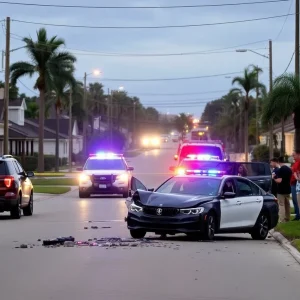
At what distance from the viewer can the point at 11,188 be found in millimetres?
24484

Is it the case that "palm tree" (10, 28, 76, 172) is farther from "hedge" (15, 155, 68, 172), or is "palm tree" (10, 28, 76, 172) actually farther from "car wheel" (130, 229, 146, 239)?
"car wheel" (130, 229, 146, 239)

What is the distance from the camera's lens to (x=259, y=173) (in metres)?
29.8

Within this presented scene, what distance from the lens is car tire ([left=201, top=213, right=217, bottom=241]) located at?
17719 millimetres

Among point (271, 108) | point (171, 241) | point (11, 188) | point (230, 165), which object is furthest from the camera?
point (271, 108)

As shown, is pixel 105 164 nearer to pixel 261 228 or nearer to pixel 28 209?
pixel 28 209

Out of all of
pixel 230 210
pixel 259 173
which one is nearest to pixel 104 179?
Result: pixel 259 173

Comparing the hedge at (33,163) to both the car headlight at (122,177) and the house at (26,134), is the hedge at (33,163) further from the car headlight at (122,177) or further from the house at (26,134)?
the car headlight at (122,177)

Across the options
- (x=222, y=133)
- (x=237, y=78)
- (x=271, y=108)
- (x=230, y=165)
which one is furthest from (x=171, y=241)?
(x=222, y=133)

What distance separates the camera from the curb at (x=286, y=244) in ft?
51.9

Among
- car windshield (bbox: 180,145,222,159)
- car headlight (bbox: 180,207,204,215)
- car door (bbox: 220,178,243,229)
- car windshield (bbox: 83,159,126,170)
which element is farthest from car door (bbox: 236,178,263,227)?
car windshield (bbox: 180,145,222,159)

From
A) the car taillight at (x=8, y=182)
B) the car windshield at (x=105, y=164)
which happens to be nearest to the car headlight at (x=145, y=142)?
the car windshield at (x=105, y=164)

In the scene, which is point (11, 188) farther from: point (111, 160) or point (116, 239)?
point (111, 160)

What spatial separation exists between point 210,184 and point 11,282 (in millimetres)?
7765

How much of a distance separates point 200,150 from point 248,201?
2080cm
